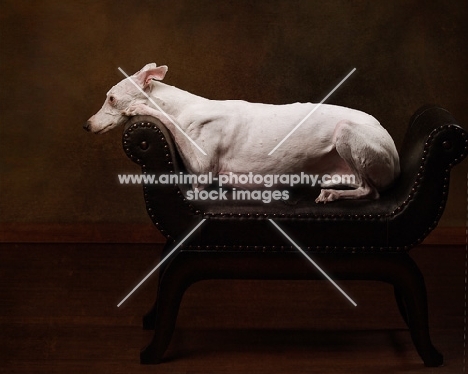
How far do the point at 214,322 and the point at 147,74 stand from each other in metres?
Result: 1.12

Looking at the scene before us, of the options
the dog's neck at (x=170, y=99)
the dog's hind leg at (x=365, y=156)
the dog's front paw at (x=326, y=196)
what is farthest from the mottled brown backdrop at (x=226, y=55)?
the dog's front paw at (x=326, y=196)

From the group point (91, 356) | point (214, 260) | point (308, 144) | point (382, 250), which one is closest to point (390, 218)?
point (382, 250)

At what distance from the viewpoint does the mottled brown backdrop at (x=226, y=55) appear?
15.6 feet

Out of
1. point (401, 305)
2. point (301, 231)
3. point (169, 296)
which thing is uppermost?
point (301, 231)

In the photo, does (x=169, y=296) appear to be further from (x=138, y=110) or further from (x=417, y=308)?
(x=417, y=308)

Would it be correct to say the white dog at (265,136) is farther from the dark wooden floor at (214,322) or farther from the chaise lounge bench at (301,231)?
the dark wooden floor at (214,322)

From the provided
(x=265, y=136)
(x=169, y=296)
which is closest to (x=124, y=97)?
(x=265, y=136)

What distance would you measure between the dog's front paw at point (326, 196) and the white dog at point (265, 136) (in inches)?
1.7

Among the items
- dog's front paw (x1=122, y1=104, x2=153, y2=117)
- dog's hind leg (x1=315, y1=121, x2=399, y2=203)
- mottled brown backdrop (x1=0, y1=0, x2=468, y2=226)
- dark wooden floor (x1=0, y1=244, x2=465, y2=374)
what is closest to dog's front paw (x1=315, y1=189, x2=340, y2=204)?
dog's hind leg (x1=315, y1=121, x2=399, y2=203)

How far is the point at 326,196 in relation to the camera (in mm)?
3158

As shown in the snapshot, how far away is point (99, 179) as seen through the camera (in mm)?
4891

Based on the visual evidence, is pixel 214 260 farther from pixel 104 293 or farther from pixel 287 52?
pixel 287 52

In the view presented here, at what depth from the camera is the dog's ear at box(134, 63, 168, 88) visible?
3320 mm

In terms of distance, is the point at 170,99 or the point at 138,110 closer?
the point at 138,110
